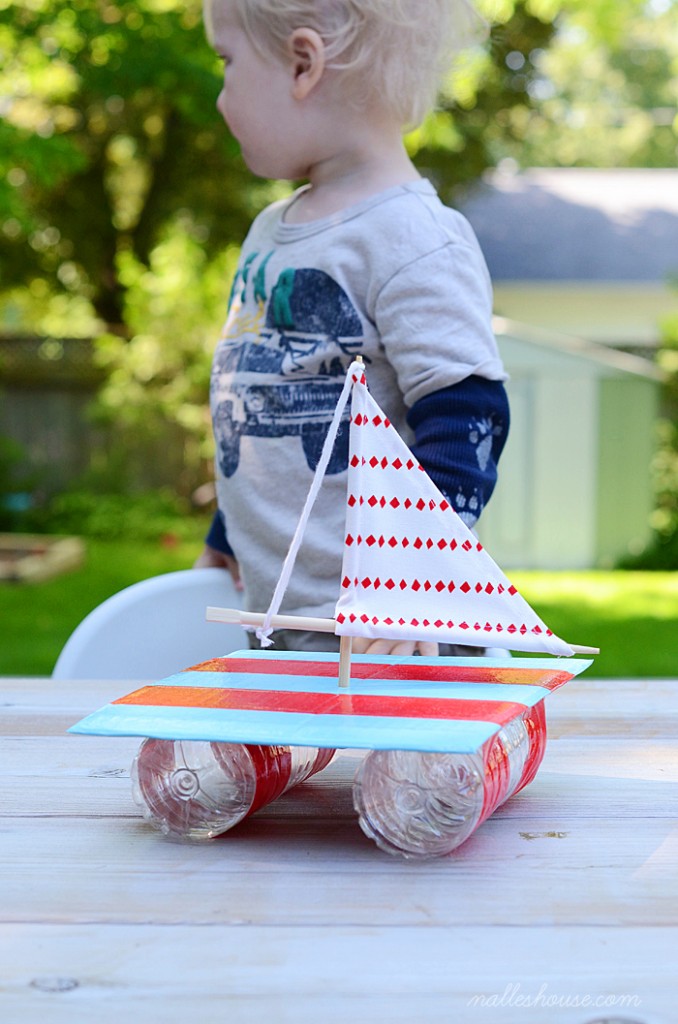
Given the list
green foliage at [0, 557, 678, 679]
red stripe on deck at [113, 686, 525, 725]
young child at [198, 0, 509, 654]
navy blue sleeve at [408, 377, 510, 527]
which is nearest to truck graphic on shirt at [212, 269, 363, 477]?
young child at [198, 0, 509, 654]

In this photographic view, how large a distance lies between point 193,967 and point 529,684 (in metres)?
0.32

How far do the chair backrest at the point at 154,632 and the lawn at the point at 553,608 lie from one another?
3.08 m

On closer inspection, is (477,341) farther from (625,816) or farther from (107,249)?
(107,249)

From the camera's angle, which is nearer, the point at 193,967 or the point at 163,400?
the point at 193,967

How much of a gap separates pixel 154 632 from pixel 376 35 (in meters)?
0.78

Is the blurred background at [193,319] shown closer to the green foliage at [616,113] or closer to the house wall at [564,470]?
the house wall at [564,470]

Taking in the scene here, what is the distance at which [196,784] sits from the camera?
0.73 metres

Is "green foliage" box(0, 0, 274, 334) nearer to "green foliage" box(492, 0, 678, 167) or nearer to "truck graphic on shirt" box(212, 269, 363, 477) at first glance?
"truck graphic on shirt" box(212, 269, 363, 477)

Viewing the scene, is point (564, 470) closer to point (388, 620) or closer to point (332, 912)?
point (388, 620)

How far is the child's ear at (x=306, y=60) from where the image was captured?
1338 mm

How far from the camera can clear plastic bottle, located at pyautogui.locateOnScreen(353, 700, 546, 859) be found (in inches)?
27.4

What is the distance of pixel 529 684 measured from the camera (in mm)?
783

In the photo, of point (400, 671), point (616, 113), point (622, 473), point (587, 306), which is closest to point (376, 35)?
point (400, 671)

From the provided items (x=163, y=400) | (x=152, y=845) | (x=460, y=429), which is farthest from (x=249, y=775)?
(x=163, y=400)
